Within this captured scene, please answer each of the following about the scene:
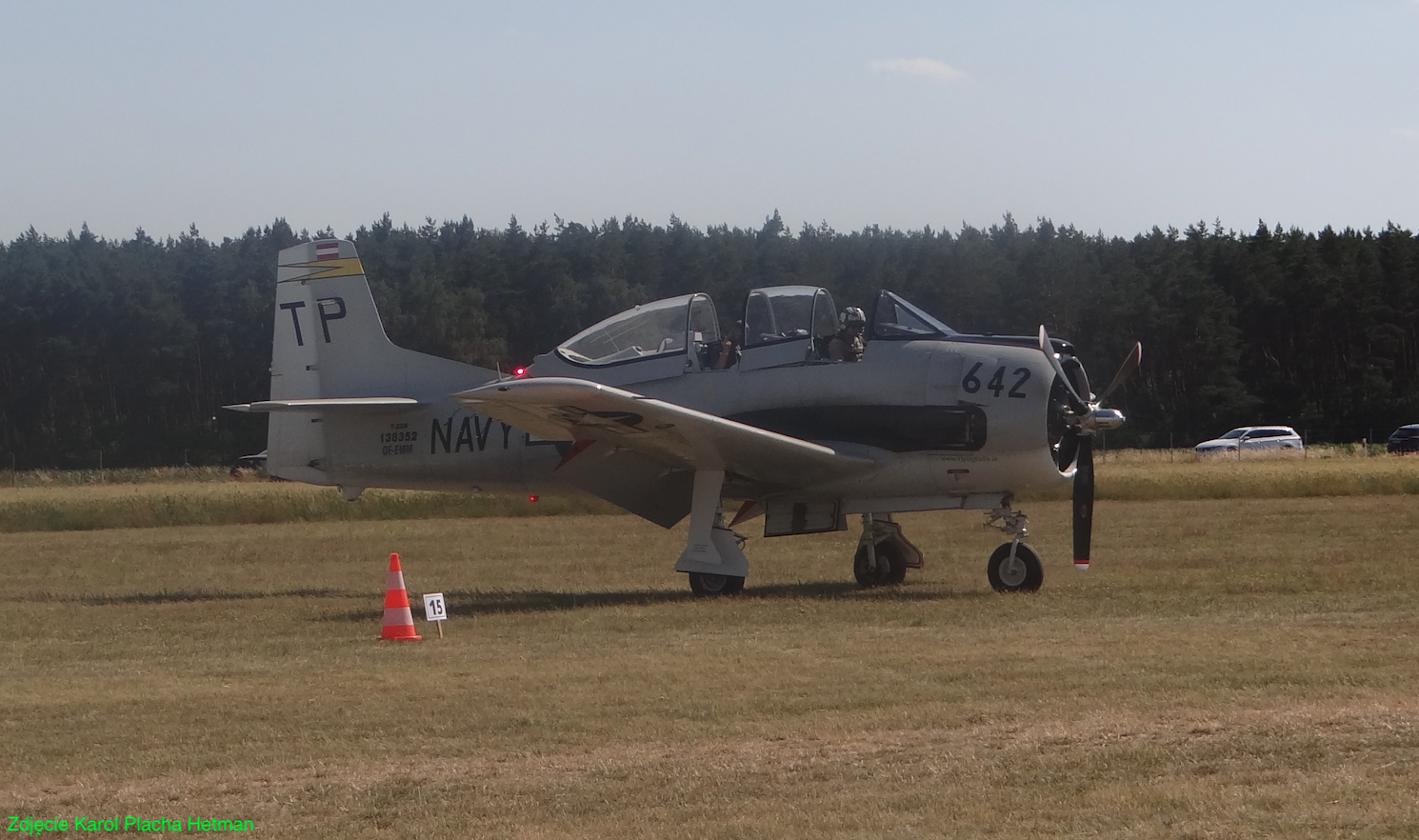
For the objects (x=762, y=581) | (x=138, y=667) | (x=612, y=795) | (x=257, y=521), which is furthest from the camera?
(x=257, y=521)

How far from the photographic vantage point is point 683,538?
830 inches

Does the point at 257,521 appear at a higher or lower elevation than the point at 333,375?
lower

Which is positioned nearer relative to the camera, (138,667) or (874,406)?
(138,667)

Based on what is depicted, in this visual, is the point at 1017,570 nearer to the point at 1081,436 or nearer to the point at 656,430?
the point at 1081,436

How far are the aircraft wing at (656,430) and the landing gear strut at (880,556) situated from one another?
1.02 metres

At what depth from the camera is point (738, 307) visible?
57094 mm

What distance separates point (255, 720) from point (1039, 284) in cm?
5583

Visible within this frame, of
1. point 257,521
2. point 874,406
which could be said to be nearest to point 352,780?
point 874,406

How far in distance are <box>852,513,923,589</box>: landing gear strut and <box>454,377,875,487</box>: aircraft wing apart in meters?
1.02

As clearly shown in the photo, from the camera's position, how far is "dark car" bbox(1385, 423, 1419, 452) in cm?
4656

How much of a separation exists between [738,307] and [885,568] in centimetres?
4292

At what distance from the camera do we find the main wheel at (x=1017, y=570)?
1316cm

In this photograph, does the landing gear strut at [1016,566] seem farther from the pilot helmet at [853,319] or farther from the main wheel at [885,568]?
the pilot helmet at [853,319]

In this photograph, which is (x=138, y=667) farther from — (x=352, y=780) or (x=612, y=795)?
(x=612, y=795)
